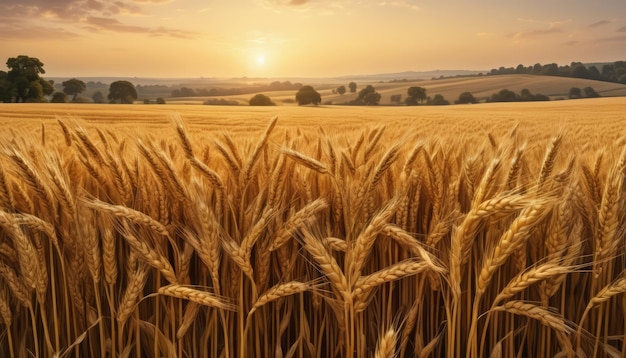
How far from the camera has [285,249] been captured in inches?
69.3

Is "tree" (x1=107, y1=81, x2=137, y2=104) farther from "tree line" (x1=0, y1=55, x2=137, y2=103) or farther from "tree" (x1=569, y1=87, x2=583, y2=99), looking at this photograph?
"tree" (x1=569, y1=87, x2=583, y2=99)

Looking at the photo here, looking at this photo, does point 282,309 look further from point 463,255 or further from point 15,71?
point 15,71

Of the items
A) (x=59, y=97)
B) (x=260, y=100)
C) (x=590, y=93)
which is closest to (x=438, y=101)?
(x=590, y=93)

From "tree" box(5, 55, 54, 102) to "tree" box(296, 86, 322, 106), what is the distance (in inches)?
375

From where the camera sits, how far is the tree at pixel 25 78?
51.2 feet

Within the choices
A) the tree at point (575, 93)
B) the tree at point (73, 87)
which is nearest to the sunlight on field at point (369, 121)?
the tree at point (73, 87)

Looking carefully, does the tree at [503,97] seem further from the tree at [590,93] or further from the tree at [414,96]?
the tree at [590,93]

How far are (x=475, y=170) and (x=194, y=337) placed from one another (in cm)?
118

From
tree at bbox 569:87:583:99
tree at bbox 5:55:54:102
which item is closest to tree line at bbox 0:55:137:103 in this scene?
tree at bbox 5:55:54:102

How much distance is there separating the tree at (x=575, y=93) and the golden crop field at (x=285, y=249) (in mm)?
27856

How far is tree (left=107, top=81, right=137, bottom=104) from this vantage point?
707 inches

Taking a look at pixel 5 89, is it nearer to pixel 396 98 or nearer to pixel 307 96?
pixel 307 96

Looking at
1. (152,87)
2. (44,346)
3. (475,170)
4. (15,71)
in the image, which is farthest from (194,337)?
(152,87)

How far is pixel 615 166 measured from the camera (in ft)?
5.48
